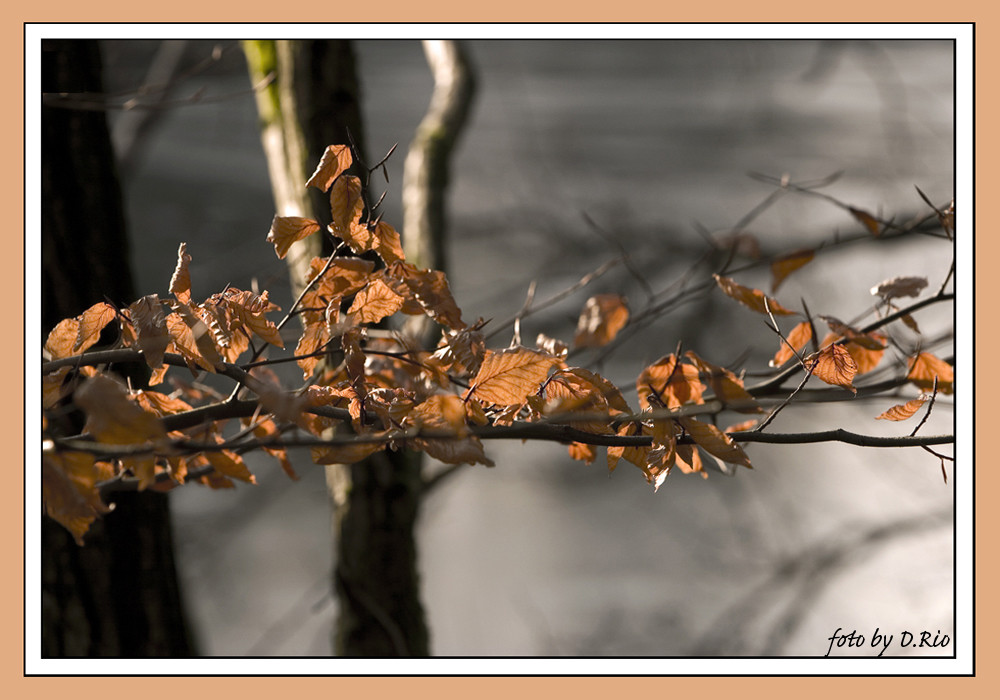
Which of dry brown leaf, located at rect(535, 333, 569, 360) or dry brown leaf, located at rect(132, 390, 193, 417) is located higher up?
dry brown leaf, located at rect(535, 333, 569, 360)

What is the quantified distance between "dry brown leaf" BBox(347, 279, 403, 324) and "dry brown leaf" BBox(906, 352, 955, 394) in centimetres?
47

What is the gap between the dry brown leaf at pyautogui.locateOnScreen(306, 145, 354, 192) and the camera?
530 millimetres

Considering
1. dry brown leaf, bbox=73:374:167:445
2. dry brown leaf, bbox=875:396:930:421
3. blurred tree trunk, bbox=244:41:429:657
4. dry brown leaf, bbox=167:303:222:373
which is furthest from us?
blurred tree trunk, bbox=244:41:429:657

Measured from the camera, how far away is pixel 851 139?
8.92 ft

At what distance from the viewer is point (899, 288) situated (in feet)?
2.16

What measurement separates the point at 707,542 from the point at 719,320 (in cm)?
90

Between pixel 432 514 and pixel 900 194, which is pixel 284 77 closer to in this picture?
pixel 432 514

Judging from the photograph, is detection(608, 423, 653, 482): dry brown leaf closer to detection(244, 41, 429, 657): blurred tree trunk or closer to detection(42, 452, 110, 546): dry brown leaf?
detection(42, 452, 110, 546): dry brown leaf

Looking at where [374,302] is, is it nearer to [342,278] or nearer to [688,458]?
[342,278]

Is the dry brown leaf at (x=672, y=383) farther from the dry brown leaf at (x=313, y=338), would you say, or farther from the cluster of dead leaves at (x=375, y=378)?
the dry brown leaf at (x=313, y=338)

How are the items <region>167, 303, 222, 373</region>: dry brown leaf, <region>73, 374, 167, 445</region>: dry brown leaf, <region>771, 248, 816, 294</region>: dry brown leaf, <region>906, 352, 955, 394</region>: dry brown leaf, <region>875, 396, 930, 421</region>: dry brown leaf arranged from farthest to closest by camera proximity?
<region>771, 248, 816, 294</region>: dry brown leaf → <region>906, 352, 955, 394</region>: dry brown leaf → <region>875, 396, 930, 421</region>: dry brown leaf → <region>167, 303, 222, 373</region>: dry brown leaf → <region>73, 374, 167, 445</region>: dry brown leaf

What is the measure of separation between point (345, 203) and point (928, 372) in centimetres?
54

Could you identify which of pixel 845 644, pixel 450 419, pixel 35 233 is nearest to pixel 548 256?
pixel 845 644

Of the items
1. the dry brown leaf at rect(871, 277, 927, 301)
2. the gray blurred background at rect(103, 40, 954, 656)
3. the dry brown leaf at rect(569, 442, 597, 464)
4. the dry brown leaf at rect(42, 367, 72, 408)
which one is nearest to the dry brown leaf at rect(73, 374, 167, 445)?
the dry brown leaf at rect(42, 367, 72, 408)
